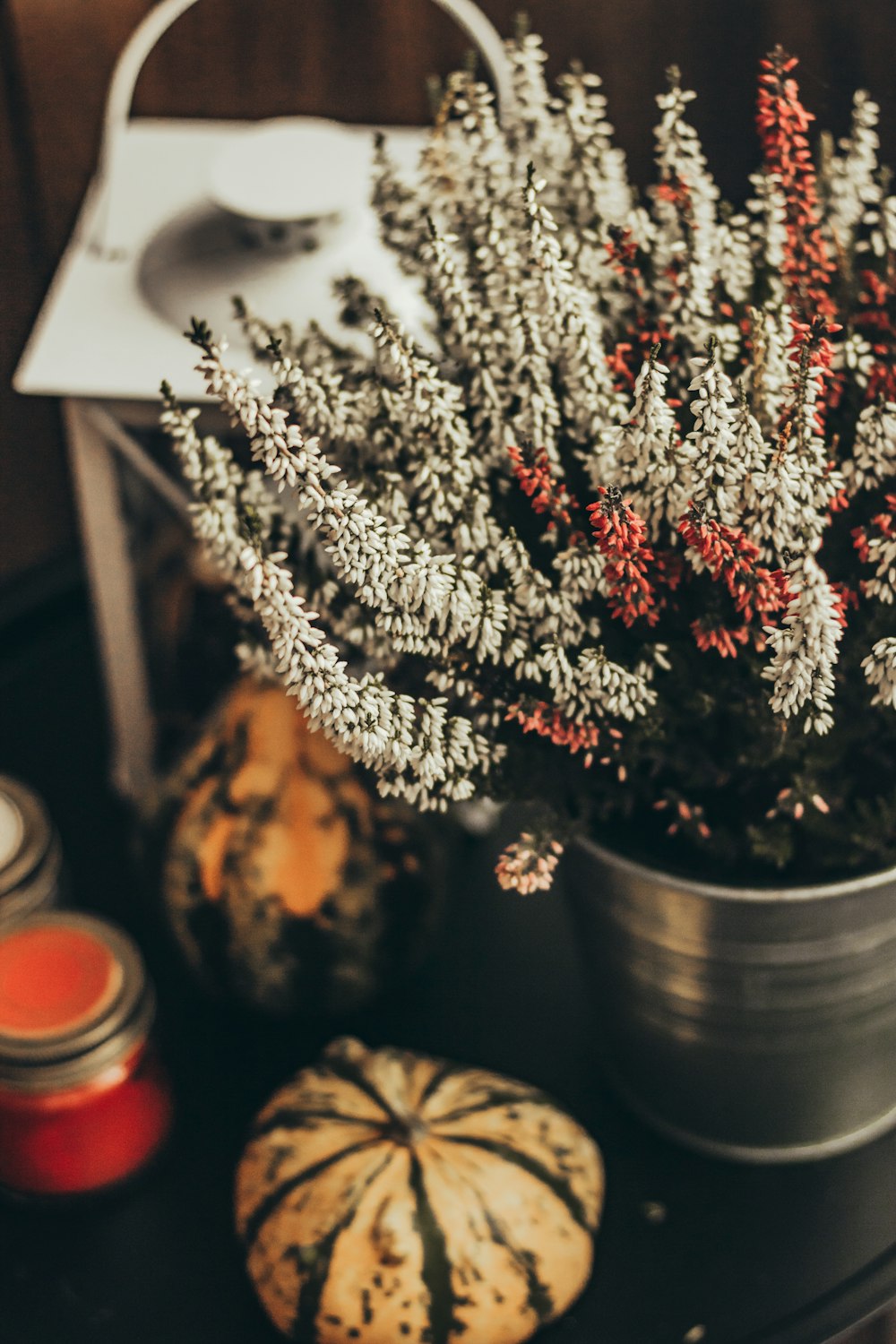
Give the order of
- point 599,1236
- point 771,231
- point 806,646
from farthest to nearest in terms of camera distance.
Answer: point 599,1236, point 771,231, point 806,646

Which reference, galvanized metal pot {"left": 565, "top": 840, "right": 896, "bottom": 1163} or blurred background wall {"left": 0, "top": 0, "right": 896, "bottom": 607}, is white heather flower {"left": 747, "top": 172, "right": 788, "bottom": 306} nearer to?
galvanized metal pot {"left": 565, "top": 840, "right": 896, "bottom": 1163}

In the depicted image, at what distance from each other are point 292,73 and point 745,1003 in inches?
27.2

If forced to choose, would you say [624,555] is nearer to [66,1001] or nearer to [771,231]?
[771,231]

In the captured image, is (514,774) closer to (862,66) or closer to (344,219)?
(344,219)

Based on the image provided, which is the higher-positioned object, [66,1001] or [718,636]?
[718,636]

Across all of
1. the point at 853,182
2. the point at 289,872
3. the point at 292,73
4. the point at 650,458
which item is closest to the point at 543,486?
the point at 650,458

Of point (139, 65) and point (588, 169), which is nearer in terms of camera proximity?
point (588, 169)

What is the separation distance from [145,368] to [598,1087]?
0.41m

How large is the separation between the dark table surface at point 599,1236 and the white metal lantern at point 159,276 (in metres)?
0.18

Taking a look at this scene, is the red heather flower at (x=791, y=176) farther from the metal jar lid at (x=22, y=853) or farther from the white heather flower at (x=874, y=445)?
the metal jar lid at (x=22, y=853)

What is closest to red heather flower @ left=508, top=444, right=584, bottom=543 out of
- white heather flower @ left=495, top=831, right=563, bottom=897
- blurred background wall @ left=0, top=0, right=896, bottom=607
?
white heather flower @ left=495, top=831, right=563, bottom=897

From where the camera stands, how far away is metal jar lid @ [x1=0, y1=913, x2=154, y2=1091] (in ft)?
2.10

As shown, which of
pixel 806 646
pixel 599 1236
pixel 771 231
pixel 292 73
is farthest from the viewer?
pixel 292 73

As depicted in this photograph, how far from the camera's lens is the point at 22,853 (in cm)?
72
